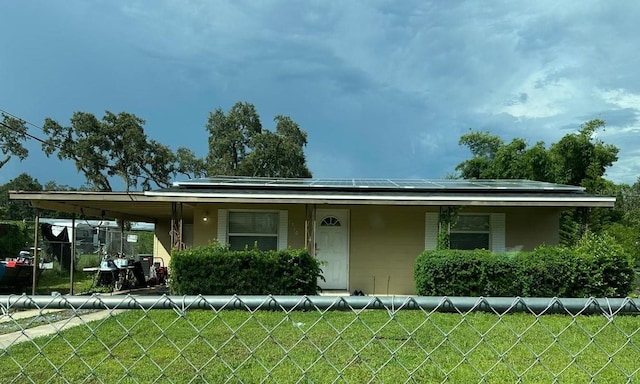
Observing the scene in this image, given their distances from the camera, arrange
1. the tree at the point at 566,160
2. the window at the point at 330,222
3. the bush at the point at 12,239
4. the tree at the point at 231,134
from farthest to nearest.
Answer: the tree at the point at 231,134, the tree at the point at 566,160, the bush at the point at 12,239, the window at the point at 330,222

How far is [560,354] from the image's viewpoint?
5.66 meters

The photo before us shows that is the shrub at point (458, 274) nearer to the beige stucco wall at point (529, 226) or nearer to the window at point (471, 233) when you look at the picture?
the window at point (471, 233)

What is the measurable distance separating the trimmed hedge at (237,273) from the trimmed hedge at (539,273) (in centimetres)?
293

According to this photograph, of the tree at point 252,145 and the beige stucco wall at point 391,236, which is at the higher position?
the tree at point 252,145

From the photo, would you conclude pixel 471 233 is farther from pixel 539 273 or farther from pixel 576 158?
pixel 576 158

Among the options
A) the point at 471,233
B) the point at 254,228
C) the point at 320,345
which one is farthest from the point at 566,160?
the point at 320,345

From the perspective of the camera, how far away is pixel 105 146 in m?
36.1

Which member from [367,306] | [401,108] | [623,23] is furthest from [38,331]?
[401,108]

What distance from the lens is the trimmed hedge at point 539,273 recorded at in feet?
31.4

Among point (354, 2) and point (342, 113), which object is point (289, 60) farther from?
point (354, 2)

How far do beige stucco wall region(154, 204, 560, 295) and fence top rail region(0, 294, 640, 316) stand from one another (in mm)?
10778

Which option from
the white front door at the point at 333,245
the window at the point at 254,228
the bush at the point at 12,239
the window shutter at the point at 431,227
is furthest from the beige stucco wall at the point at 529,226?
the bush at the point at 12,239

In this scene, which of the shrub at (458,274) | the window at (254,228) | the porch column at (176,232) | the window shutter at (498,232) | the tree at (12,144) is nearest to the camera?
the shrub at (458,274)

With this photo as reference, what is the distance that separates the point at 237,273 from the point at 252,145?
27725 millimetres
